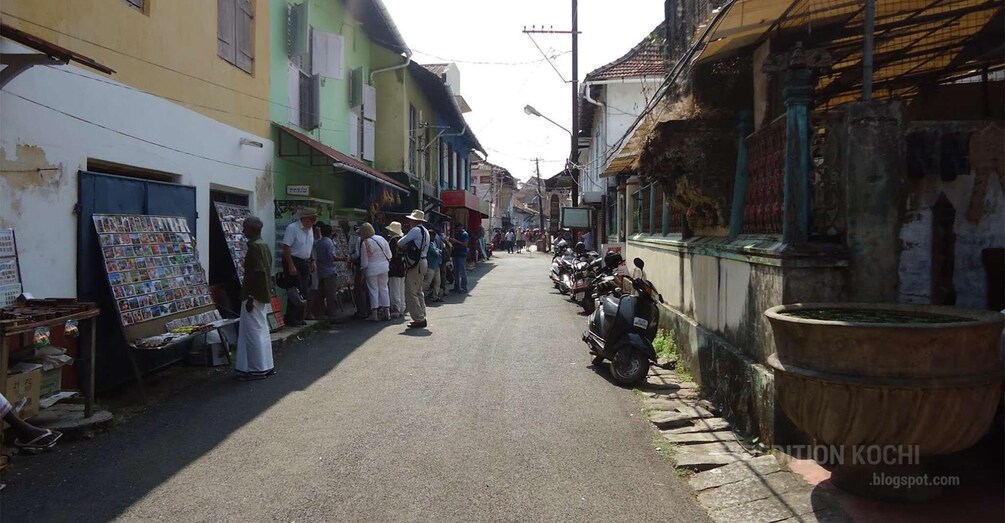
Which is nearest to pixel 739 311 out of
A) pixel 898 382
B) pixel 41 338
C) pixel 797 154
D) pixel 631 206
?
pixel 797 154

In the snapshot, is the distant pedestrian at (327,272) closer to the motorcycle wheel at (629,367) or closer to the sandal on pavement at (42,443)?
the motorcycle wheel at (629,367)

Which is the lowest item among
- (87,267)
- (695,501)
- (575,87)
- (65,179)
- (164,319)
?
(695,501)

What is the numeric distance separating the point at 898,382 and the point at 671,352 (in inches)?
195

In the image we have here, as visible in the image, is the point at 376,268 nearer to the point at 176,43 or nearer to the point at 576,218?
the point at 176,43

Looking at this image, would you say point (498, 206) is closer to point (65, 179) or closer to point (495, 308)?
point (495, 308)

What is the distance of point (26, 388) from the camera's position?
4602 mm

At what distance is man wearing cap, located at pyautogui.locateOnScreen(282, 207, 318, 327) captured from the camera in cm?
973

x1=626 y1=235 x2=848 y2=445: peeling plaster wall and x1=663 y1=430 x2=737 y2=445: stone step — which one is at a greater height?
x1=626 y1=235 x2=848 y2=445: peeling plaster wall

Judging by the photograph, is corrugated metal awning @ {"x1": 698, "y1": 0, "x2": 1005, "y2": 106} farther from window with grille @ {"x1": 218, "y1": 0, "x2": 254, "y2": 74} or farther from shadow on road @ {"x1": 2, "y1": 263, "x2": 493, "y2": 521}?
window with grille @ {"x1": 218, "y1": 0, "x2": 254, "y2": 74}

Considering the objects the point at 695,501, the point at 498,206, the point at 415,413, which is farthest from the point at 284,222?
the point at 498,206

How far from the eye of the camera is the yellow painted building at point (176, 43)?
5.67 m

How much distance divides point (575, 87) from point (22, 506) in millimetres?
20201

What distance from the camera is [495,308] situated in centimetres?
1323

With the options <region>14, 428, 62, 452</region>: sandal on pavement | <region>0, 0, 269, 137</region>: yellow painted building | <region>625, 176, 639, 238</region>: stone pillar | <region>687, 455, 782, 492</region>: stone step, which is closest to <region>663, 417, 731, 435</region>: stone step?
<region>687, 455, 782, 492</region>: stone step
